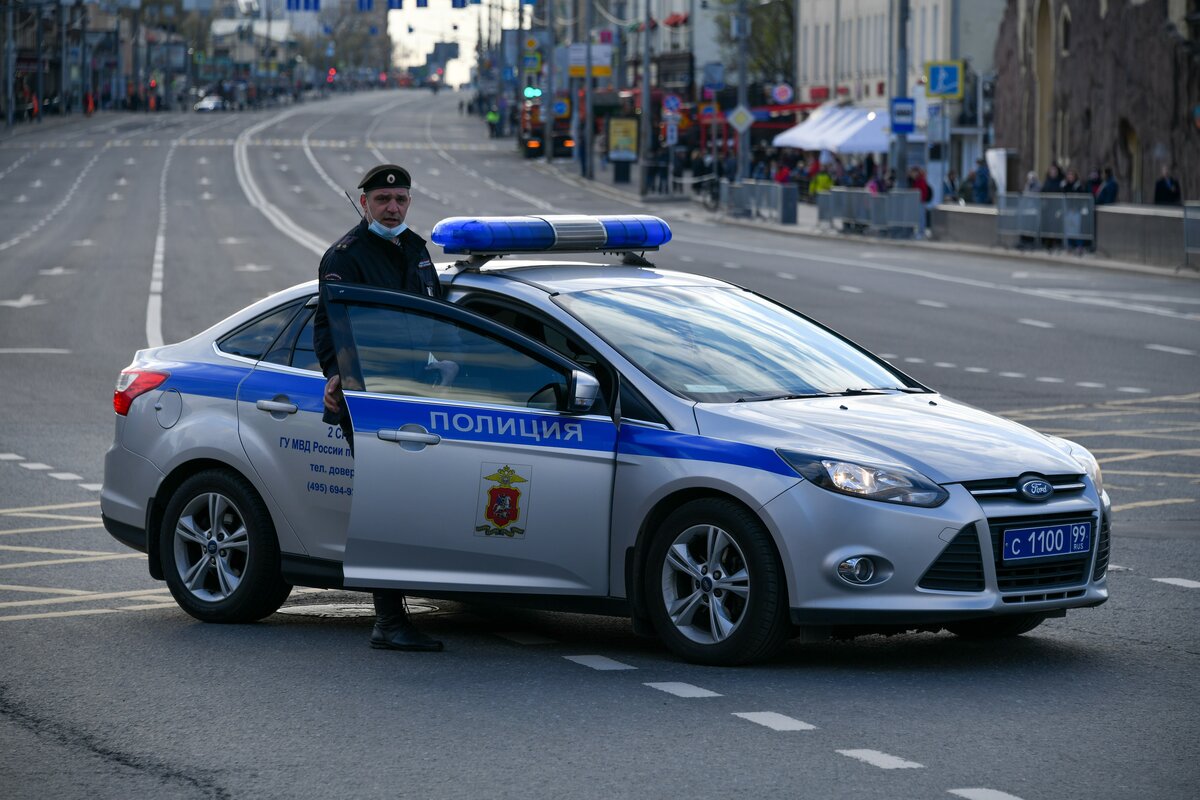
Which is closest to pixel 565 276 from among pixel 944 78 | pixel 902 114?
pixel 902 114

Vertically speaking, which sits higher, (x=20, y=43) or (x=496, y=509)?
(x=20, y=43)

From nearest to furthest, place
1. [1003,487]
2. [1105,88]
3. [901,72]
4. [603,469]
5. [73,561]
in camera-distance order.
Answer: [1003,487] < [603,469] < [73,561] < [901,72] < [1105,88]

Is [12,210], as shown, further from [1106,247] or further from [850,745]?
[850,745]

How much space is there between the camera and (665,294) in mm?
8297

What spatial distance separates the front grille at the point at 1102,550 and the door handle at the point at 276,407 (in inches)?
121

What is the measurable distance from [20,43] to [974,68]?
80780mm

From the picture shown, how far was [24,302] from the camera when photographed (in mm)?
29500

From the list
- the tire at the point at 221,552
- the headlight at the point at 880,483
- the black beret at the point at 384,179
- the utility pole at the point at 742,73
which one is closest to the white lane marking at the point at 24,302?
the tire at the point at 221,552

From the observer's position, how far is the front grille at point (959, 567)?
7008 mm

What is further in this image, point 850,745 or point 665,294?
point 665,294

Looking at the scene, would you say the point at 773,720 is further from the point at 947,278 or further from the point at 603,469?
the point at 947,278

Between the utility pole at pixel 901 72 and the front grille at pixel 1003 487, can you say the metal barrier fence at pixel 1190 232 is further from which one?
the front grille at pixel 1003 487

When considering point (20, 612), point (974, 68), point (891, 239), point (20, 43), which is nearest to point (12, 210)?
point (891, 239)

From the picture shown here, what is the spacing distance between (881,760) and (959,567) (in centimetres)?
122
